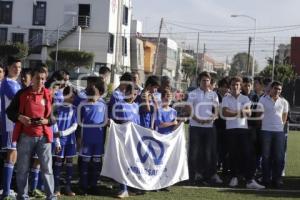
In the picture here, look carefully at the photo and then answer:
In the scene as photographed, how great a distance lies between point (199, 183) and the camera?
1053 cm

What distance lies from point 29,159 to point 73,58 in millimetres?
42268

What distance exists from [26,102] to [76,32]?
4692cm

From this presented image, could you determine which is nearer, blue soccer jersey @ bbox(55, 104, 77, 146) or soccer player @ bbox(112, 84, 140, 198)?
blue soccer jersey @ bbox(55, 104, 77, 146)

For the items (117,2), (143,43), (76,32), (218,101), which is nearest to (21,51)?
(76,32)

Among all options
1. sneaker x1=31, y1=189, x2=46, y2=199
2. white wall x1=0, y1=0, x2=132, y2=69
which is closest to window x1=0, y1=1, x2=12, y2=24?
white wall x1=0, y1=0, x2=132, y2=69

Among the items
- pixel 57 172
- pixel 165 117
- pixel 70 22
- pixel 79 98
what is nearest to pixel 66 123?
pixel 79 98

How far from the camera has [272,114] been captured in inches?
413

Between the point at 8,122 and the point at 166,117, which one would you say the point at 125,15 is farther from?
the point at 8,122

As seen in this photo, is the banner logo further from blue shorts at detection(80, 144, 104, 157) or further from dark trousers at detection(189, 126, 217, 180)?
dark trousers at detection(189, 126, 217, 180)

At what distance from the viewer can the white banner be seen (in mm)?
9062

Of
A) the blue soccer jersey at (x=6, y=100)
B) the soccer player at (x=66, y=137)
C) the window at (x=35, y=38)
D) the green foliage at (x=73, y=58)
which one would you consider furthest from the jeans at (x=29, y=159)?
the window at (x=35, y=38)

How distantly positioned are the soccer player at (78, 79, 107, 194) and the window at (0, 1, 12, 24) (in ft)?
159

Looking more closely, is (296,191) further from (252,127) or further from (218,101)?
(218,101)

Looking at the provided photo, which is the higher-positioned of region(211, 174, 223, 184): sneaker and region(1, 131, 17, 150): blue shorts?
region(1, 131, 17, 150): blue shorts
